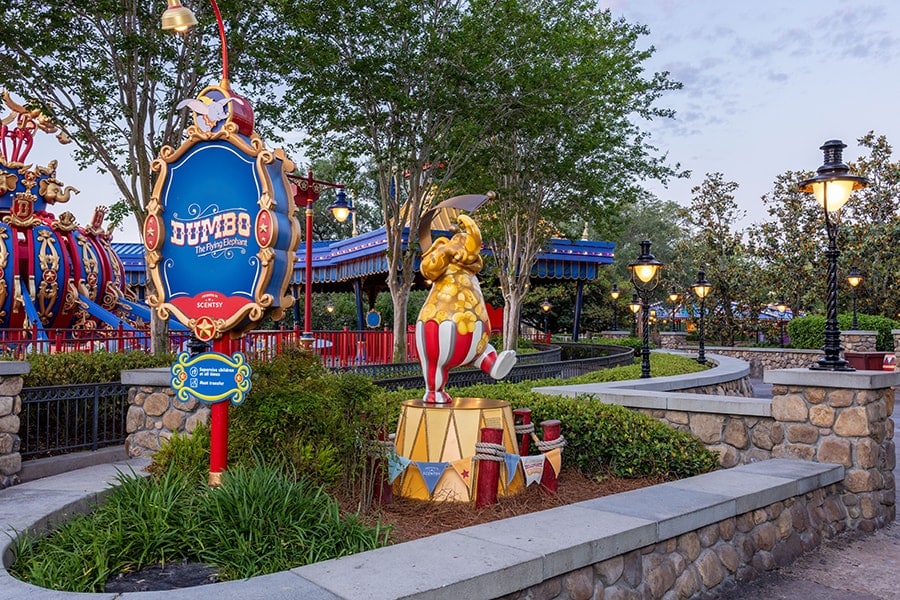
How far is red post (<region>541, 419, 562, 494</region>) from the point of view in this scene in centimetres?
645

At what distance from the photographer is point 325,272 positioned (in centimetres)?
3066

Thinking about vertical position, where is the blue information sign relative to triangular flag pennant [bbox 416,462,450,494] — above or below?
above

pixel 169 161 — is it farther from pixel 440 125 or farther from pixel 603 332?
pixel 603 332

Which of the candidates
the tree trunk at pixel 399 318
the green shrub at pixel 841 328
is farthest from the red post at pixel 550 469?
the green shrub at pixel 841 328

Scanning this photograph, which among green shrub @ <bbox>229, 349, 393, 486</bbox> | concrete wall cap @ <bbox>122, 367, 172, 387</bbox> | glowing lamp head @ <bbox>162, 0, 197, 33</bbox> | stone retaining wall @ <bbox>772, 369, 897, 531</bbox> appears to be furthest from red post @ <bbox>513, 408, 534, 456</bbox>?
glowing lamp head @ <bbox>162, 0, 197, 33</bbox>

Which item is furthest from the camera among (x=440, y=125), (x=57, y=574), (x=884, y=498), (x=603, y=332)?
(x=603, y=332)

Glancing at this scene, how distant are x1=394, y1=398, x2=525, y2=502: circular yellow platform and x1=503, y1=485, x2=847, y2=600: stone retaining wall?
63.6 inches

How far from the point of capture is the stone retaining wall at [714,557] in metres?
4.49

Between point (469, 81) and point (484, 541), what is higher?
point (469, 81)

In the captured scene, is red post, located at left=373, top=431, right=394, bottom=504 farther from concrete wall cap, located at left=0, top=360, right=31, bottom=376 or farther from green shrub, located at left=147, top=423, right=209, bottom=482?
concrete wall cap, located at left=0, top=360, right=31, bottom=376

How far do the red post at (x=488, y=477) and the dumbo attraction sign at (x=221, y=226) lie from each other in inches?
79.9

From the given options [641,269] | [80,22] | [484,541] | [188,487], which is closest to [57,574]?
[188,487]

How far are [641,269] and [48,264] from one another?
585 inches

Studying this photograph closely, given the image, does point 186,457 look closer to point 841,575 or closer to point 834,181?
point 841,575
